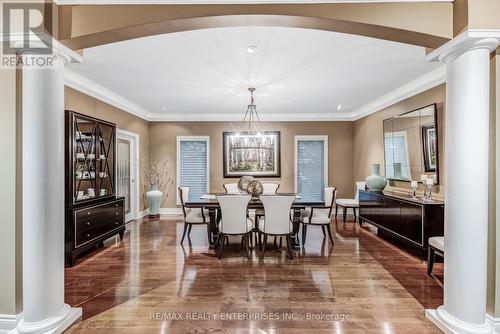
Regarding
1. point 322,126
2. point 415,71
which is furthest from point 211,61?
point 322,126

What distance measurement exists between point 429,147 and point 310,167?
122 inches

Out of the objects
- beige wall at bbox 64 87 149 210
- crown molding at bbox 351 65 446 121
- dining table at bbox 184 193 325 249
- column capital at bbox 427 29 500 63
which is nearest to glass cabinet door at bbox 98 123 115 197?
beige wall at bbox 64 87 149 210

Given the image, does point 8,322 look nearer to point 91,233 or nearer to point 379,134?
point 91,233

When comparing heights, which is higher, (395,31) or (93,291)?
(395,31)

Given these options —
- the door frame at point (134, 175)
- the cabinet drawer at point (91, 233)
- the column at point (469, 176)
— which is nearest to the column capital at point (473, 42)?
the column at point (469, 176)

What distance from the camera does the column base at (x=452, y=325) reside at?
75.8 inches

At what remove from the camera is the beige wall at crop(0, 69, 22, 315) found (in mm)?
1959

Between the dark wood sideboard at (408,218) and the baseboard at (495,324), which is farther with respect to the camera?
the dark wood sideboard at (408,218)

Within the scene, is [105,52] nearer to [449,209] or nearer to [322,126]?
[449,209]

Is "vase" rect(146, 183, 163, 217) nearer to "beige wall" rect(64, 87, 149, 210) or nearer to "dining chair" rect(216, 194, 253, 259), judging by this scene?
"beige wall" rect(64, 87, 149, 210)

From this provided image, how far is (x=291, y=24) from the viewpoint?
6.83 feet

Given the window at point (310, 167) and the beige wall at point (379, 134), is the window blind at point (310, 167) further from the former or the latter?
the beige wall at point (379, 134)

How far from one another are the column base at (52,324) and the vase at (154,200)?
13.4 feet

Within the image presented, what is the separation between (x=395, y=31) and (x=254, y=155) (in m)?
4.86
